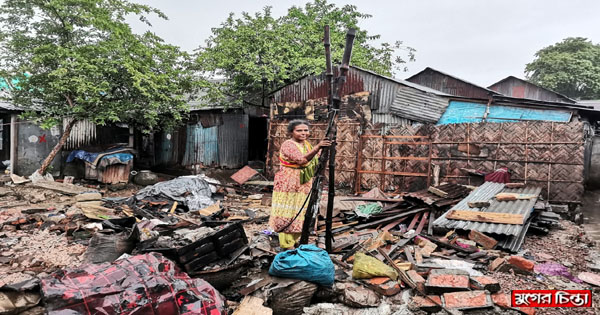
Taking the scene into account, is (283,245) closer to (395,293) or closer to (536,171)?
(395,293)

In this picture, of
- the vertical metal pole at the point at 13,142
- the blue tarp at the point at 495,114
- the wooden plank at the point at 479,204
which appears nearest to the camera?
the wooden plank at the point at 479,204

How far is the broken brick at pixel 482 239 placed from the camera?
15.6 ft

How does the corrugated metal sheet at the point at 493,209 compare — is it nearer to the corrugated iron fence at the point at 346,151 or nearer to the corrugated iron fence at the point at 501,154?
the corrugated iron fence at the point at 501,154

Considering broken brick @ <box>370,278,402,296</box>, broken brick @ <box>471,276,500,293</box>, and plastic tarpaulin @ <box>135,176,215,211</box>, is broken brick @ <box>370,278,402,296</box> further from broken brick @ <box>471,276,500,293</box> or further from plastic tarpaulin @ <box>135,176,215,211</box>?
plastic tarpaulin @ <box>135,176,215,211</box>

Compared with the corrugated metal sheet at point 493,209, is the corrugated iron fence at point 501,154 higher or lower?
higher

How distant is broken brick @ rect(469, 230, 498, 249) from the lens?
477cm

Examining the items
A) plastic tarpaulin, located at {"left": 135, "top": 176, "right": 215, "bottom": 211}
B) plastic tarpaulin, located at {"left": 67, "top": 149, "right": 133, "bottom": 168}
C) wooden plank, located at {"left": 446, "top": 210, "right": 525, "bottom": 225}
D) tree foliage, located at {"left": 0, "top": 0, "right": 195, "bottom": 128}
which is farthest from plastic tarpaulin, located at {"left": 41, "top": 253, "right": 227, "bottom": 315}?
plastic tarpaulin, located at {"left": 67, "top": 149, "right": 133, "bottom": 168}

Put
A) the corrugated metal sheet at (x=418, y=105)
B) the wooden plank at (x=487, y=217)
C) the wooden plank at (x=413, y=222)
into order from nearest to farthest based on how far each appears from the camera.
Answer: the wooden plank at (x=487, y=217), the wooden plank at (x=413, y=222), the corrugated metal sheet at (x=418, y=105)

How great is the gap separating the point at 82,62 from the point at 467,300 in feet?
34.7

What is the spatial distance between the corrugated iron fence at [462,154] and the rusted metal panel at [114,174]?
290 inches

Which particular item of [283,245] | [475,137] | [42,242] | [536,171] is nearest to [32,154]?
[42,242]

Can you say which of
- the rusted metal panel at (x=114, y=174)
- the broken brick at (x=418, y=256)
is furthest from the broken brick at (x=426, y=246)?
the rusted metal panel at (x=114, y=174)

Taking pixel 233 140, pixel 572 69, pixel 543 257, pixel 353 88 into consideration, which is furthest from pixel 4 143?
pixel 572 69

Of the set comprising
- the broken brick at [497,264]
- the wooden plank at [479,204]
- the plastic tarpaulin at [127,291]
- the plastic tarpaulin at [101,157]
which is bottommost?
the broken brick at [497,264]
